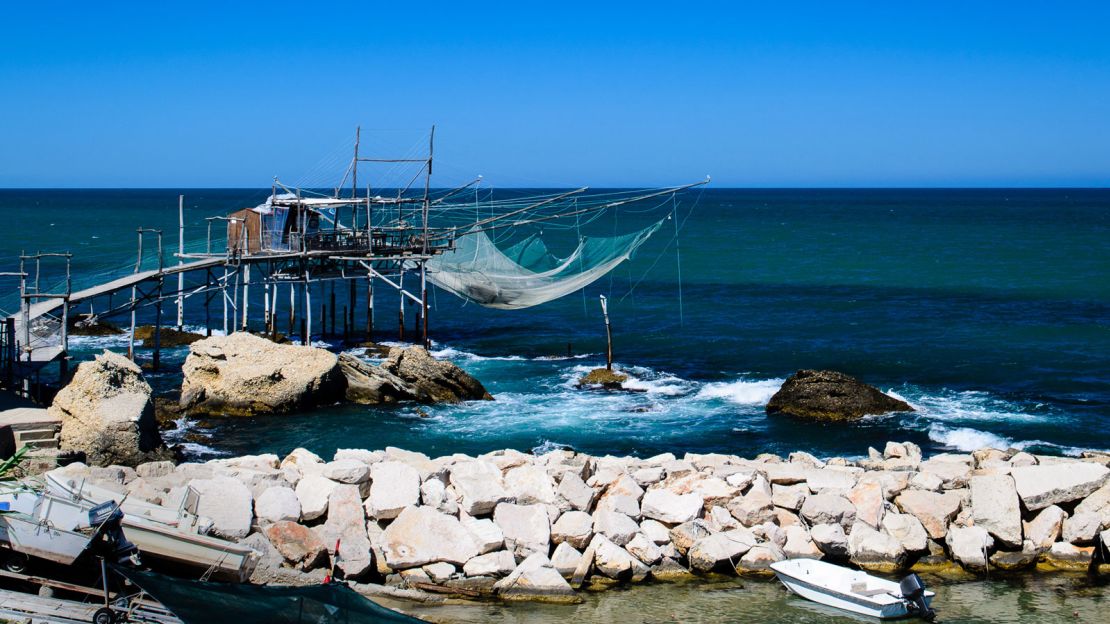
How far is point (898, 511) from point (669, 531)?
12.1ft

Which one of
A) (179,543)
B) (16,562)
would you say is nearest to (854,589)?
(179,543)

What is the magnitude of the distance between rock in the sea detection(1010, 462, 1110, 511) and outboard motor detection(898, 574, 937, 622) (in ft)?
11.9

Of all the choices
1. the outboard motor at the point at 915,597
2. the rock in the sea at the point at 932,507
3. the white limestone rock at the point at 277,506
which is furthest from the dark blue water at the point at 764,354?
the outboard motor at the point at 915,597

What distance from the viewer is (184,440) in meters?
24.0

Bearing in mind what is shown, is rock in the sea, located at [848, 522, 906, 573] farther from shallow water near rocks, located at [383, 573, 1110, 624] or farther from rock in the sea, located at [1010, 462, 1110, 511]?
rock in the sea, located at [1010, 462, 1110, 511]

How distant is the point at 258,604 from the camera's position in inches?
417

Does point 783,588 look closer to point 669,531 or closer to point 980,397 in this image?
point 669,531

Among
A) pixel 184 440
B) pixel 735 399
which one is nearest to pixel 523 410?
pixel 735 399

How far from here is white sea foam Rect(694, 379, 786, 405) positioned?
29203 millimetres

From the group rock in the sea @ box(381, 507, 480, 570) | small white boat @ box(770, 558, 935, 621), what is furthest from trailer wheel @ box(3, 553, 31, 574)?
small white boat @ box(770, 558, 935, 621)

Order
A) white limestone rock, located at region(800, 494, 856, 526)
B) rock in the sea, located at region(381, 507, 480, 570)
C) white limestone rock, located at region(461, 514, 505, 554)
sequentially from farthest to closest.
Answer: white limestone rock, located at region(800, 494, 856, 526)
white limestone rock, located at region(461, 514, 505, 554)
rock in the sea, located at region(381, 507, 480, 570)

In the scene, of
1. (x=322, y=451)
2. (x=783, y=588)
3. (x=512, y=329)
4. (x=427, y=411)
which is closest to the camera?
(x=783, y=588)

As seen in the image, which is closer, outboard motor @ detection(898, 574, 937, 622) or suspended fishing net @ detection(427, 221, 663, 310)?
outboard motor @ detection(898, 574, 937, 622)

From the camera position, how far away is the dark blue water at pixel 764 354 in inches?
987
